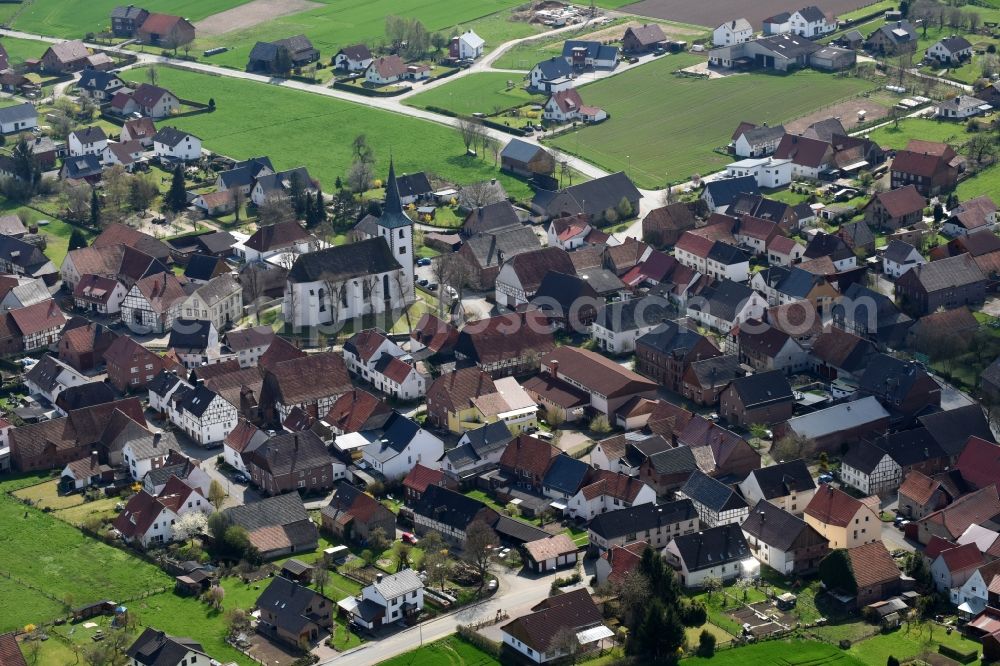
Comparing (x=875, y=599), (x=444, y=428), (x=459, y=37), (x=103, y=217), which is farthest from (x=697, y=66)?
(x=875, y=599)

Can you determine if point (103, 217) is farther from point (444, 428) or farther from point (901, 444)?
point (901, 444)

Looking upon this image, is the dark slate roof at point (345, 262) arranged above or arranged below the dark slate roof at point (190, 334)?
above

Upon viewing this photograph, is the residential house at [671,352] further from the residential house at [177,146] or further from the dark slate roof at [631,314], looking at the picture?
the residential house at [177,146]

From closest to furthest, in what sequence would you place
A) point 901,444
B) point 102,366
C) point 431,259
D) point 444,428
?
point 901,444 → point 444,428 → point 102,366 → point 431,259

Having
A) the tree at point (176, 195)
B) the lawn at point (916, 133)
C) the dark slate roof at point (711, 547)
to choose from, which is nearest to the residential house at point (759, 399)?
the dark slate roof at point (711, 547)

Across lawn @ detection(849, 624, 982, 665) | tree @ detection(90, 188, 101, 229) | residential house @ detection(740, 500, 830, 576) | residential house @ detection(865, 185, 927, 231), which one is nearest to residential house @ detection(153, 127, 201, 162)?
tree @ detection(90, 188, 101, 229)

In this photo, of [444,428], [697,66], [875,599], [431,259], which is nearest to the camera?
[875,599]
